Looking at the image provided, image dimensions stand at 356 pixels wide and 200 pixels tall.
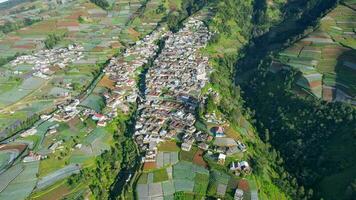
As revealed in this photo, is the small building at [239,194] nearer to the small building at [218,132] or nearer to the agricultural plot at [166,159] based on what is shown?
the agricultural plot at [166,159]

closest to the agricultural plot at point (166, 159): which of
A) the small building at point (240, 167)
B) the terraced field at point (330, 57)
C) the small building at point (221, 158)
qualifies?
the small building at point (221, 158)

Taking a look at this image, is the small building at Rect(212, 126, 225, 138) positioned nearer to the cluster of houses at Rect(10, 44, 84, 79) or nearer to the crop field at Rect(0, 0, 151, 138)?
the crop field at Rect(0, 0, 151, 138)

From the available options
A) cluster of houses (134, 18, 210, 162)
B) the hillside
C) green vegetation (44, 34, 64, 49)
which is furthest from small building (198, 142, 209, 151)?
green vegetation (44, 34, 64, 49)

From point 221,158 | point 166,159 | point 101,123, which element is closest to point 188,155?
point 166,159

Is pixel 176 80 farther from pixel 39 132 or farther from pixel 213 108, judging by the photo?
pixel 39 132

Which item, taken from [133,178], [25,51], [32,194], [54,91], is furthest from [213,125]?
[25,51]

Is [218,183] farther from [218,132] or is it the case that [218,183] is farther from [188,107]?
[188,107]
